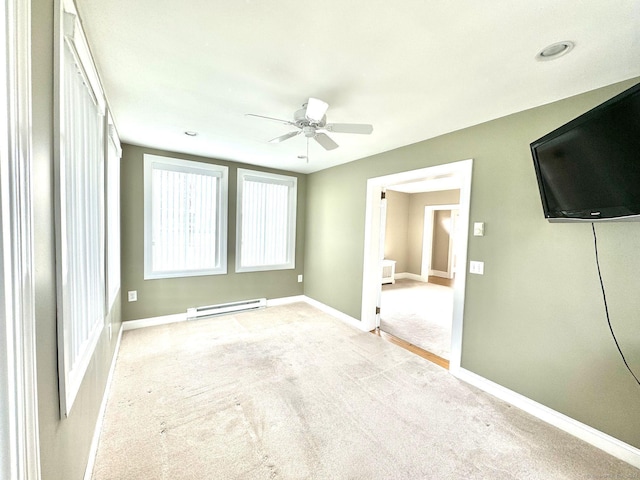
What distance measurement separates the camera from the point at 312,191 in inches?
188

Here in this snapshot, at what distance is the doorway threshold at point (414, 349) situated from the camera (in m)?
2.87

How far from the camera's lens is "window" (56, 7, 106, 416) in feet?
3.29

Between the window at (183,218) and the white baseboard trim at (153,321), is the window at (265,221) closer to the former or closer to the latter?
the window at (183,218)

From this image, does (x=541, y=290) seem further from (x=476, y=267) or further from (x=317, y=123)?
(x=317, y=123)

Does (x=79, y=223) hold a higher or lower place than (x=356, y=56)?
lower

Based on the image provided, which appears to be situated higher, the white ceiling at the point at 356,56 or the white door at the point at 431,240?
the white ceiling at the point at 356,56

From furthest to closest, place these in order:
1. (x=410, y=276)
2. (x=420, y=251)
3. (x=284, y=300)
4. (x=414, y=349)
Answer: (x=410, y=276), (x=420, y=251), (x=284, y=300), (x=414, y=349)

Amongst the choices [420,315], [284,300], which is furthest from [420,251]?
[284,300]

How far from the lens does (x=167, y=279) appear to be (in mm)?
3727

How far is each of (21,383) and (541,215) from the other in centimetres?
290

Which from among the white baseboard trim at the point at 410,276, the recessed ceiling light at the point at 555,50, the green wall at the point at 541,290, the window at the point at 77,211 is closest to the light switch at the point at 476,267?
the green wall at the point at 541,290

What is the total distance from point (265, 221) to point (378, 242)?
1.97m

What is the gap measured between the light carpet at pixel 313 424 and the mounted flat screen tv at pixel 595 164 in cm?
160

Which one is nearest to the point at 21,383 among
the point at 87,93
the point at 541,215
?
the point at 87,93
